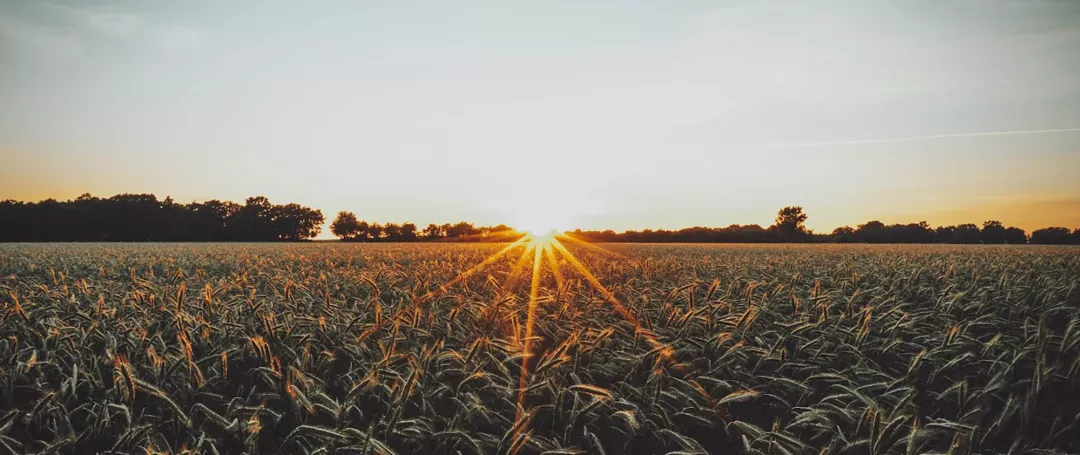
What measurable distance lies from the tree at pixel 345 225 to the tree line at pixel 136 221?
17.2 metres

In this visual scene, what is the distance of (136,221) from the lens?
265ft

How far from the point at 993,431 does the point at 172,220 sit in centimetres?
10113

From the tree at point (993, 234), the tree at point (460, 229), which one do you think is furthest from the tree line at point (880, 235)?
the tree at point (460, 229)

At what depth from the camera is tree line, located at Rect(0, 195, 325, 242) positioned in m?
74.4

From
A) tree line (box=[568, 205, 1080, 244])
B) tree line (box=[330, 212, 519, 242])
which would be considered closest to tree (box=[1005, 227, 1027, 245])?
tree line (box=[568, 205, 1080, 244])

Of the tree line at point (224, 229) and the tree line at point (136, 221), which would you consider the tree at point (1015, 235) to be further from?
the tree line at point (136, 221)

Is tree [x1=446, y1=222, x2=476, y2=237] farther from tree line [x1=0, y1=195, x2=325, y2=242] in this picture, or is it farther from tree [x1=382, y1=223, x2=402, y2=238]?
tree line [x1=0, y1=195, x2=325, y2=242]

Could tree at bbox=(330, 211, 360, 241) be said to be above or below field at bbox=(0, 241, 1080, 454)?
above

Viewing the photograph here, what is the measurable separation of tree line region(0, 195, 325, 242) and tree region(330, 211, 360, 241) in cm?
1723

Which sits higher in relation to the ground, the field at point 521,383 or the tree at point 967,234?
the tree at point 967,234

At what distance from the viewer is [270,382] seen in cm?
225

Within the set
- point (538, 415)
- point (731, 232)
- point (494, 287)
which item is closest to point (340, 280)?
point (494, 287)

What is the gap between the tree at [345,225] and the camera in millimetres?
113438

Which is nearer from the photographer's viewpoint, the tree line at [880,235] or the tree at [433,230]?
the tree line at [880,235]
